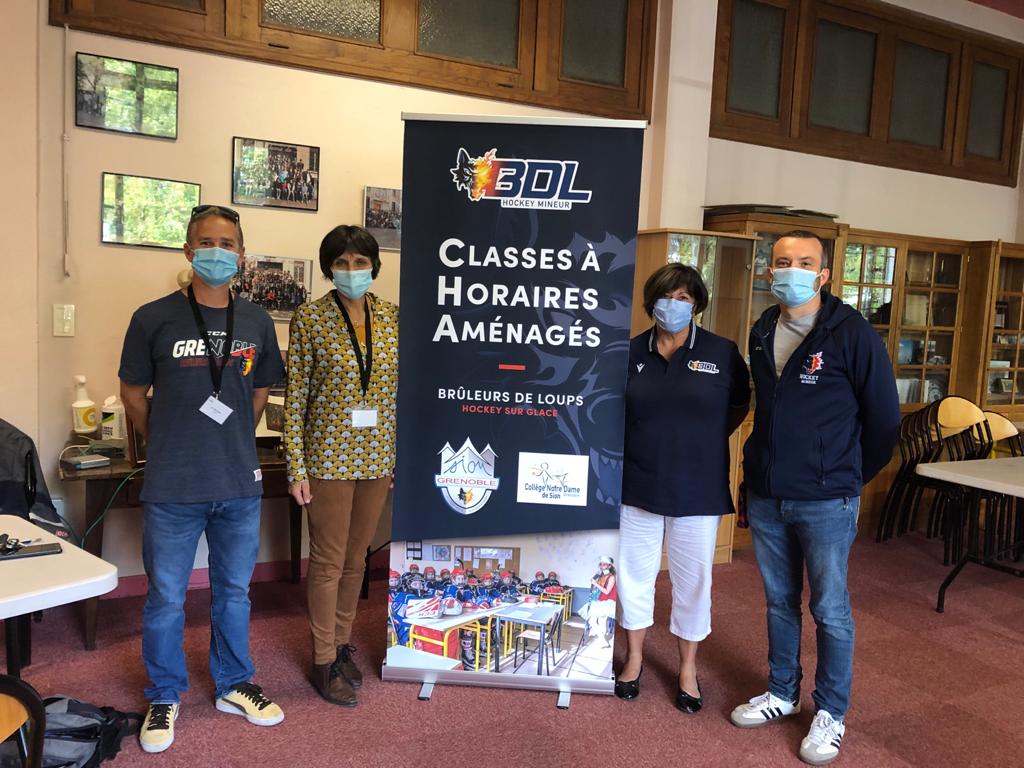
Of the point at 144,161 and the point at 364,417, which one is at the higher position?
the point at 144,161

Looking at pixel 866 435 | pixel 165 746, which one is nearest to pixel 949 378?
pixel 866 435

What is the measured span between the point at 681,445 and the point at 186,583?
1616 millimetres

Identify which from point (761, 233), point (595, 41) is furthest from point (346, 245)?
point (761, 233)

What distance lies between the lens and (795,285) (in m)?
2.42

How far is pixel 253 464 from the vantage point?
2445 millimetres

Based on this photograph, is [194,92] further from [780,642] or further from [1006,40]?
[1006,40]

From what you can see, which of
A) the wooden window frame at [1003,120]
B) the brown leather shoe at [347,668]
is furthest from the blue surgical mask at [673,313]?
the wooden window frame at [1003,120]

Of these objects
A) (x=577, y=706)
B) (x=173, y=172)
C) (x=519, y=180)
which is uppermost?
(x=173, y=172)

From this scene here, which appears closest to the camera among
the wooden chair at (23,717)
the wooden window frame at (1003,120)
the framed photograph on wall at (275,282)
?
the wooden chair at (23,717)

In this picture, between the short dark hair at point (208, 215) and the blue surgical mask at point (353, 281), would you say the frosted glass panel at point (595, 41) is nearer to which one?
the blue surgical mask at point (353, 281)

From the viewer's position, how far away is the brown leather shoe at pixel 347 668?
107 inches

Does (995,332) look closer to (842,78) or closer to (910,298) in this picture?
(910,298)

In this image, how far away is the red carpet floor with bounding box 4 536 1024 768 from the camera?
2416 mm

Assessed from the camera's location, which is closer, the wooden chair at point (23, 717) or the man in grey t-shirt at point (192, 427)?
the wooden chair at point (23, 717)
